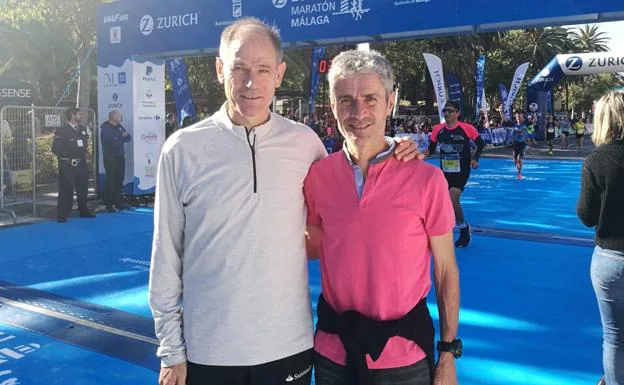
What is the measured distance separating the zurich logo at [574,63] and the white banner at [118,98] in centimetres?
1347

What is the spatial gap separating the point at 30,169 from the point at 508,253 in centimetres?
892

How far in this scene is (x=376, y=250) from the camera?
6.06 feet

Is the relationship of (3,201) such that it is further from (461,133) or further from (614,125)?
(614,125)

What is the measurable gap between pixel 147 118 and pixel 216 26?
2.71m

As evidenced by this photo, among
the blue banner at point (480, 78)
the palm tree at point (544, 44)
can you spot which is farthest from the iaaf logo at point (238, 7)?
the palm tree at point (544, 44)

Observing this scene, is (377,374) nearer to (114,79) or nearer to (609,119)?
(609,119)

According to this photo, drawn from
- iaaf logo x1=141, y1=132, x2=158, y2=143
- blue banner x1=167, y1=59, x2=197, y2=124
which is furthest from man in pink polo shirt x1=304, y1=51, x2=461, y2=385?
blue banner x1=167, y1=59, x2=197, y2=124

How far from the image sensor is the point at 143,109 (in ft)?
36.1

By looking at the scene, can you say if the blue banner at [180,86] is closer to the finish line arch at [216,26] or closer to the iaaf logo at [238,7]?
the finish line arch at [216,26]

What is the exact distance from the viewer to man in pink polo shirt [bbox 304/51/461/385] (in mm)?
1837

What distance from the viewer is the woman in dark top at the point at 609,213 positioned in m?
2.72

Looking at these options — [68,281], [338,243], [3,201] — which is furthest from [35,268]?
[338,243]

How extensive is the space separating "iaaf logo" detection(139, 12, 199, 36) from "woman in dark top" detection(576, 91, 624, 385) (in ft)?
26.4

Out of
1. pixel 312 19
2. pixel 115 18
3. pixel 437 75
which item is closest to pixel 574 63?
pixel 437 75
